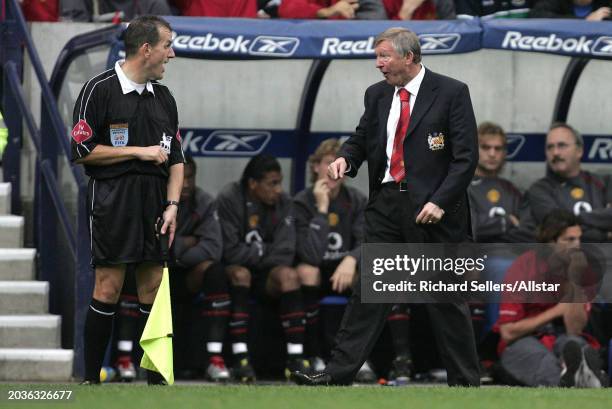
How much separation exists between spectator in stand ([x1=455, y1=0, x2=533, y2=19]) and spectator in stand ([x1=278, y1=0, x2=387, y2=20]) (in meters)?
0.77

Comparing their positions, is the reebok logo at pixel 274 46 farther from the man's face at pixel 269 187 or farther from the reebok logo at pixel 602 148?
the reebok logo at pixel 602 148

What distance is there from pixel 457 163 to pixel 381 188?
0.47 meters

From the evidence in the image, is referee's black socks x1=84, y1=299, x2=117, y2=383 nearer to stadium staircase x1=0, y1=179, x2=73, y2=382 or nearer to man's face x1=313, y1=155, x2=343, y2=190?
stadium staircase x1=0, y1=179, x2=73, y2=382

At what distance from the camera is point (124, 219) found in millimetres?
8039

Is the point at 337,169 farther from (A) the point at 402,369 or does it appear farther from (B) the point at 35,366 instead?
(B) the point at 35,366

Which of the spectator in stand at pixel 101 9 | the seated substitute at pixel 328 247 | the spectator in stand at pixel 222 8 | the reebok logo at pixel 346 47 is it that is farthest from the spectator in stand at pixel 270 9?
the reebok logo at pixel 346 47

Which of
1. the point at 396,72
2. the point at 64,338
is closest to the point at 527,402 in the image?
the point at 396,72

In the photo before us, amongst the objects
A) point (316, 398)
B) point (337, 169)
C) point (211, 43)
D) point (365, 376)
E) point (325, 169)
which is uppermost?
point (211, 43)

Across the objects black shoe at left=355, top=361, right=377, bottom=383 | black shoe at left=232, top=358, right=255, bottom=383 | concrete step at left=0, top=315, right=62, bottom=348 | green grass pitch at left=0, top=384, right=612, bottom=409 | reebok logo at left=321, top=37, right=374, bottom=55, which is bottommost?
black shoe at left=355, top=361, right=377, bottom=383

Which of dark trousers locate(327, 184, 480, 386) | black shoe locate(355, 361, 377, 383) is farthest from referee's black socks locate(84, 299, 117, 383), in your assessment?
black shoe locate(355, 361, 377, 383)

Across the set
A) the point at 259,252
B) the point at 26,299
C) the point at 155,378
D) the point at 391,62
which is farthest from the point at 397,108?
the point at 26,299

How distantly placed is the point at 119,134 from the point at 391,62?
4.99 feet

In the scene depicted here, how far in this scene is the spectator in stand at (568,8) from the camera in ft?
37.9

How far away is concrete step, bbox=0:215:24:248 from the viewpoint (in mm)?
10977
